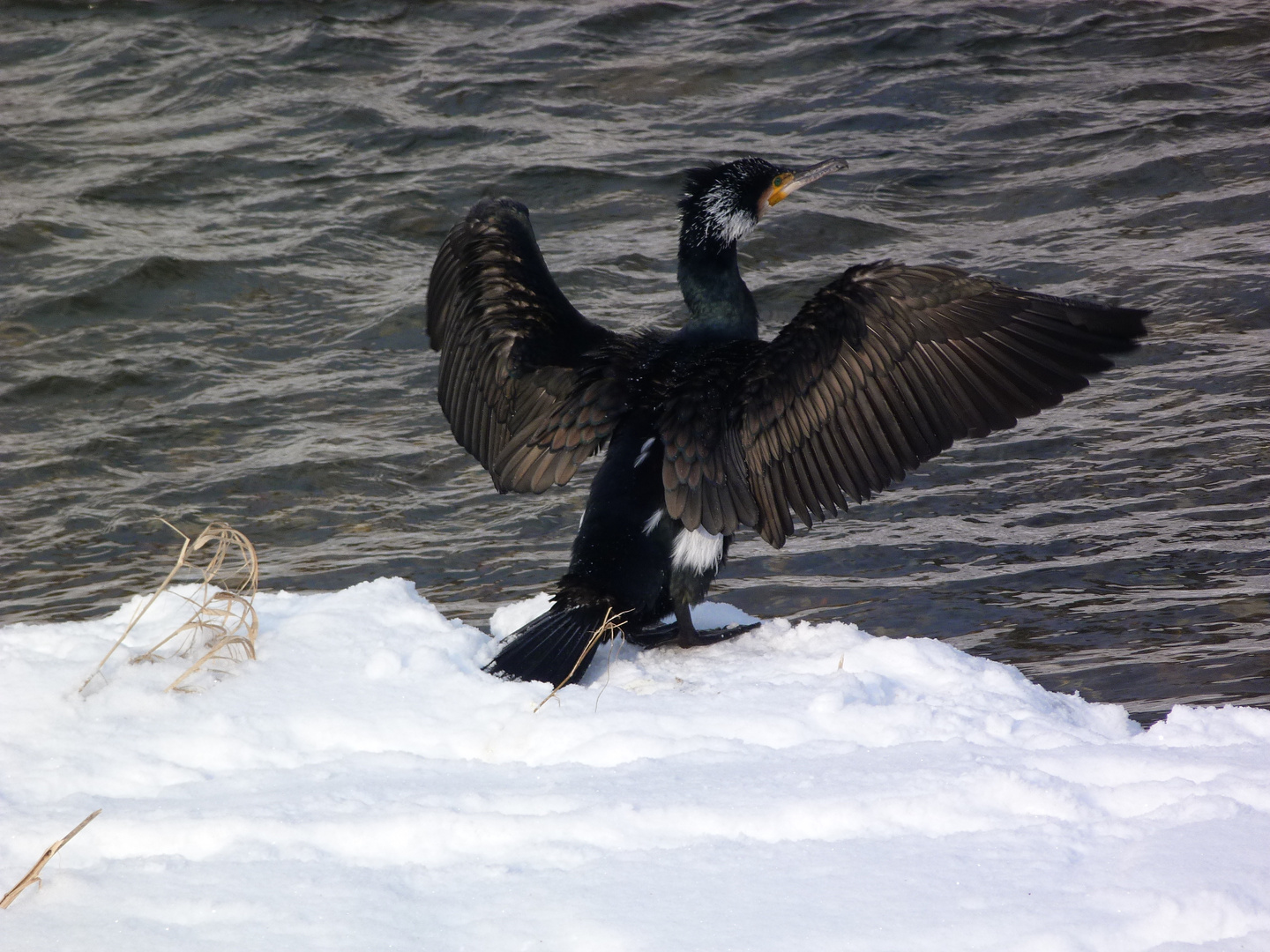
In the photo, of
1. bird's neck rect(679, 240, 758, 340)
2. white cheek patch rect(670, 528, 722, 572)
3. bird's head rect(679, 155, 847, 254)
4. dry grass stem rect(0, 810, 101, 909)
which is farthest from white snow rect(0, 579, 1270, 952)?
bird's head rect(679, 155, 847, 254)

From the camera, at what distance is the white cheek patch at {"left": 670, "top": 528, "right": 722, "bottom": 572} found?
12.9 feet

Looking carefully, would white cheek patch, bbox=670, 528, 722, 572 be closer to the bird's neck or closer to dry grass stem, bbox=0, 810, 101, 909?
the bird's neck

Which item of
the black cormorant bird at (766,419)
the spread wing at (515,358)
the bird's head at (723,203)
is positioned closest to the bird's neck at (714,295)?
the bird's head at (723,203)

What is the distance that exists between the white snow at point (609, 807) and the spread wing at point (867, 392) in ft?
1.78

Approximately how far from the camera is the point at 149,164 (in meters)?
9.50

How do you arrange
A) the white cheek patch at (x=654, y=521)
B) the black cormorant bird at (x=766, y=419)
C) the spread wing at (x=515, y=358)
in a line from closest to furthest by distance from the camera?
the black cormorant bird at (x=766, y=419)
the white cheek patch at (x=654, y=521)
the spread wing at (x=515, y=358)

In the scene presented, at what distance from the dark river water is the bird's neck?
146 centimetres

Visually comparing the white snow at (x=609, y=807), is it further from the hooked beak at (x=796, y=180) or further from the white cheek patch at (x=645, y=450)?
the hooked beak at (x=796, y=180)

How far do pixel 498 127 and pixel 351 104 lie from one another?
1173 millimetres

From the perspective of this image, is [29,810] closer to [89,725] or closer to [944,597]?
[89,725]

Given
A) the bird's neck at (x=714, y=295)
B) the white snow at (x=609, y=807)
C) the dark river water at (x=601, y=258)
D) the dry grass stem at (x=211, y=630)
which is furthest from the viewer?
the dark river water at (x=601, y=258)

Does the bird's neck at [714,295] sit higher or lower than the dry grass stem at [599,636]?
higher

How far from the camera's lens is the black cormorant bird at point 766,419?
3.70 m

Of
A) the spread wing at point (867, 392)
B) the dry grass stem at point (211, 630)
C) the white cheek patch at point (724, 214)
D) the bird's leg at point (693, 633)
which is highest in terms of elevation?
the white cheek patch at point (724, 214)
